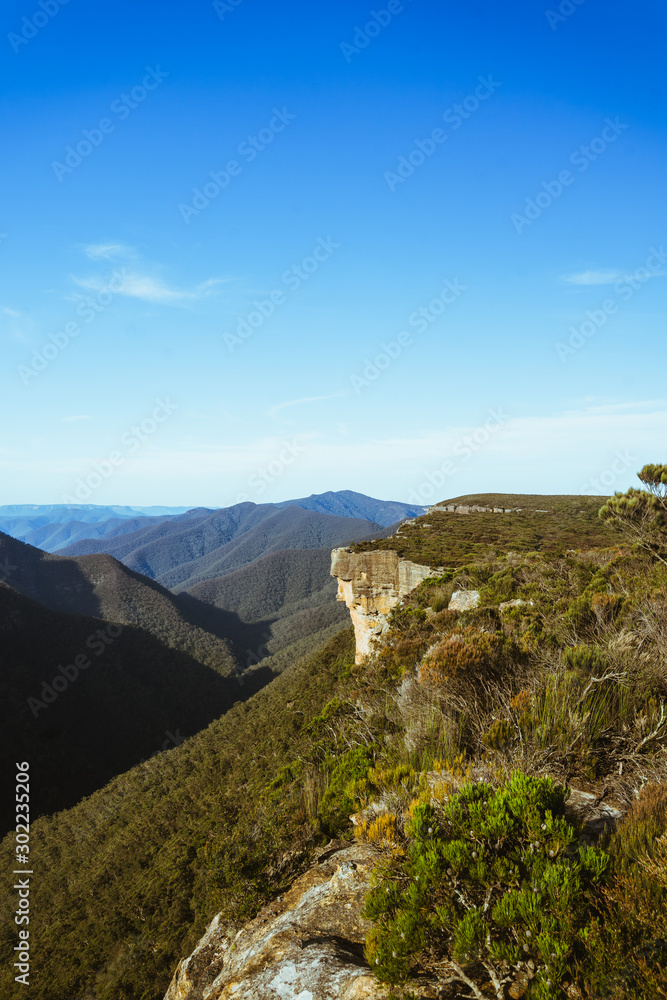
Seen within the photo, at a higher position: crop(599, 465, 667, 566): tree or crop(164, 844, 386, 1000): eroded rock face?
crop(599, 465, 667, 566): tree

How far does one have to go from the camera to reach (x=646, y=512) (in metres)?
12.6

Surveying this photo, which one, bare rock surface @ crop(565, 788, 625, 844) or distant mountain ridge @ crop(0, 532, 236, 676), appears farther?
distant mountain ridge @ crop(0, 532, 236, 676)

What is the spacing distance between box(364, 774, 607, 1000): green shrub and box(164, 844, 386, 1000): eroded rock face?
45 cm

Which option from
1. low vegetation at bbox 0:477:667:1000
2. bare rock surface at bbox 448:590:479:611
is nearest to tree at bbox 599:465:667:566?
low vegetation at bbox 0:477:667:1000

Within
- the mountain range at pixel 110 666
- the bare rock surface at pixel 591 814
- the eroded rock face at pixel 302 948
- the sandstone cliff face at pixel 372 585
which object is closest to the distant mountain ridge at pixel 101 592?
the mountain range at pixel 110 666

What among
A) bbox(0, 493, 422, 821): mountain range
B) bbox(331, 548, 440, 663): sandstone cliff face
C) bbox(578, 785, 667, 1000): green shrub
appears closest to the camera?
bbox(578, 785, 667, 1000): green shrub

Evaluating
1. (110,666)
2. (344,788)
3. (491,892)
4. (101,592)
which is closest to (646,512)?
(344,788)

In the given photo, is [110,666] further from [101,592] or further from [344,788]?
[344,788]

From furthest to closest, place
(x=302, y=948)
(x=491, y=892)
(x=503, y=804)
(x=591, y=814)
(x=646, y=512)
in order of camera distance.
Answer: (x=646, y=512), (x=302, y=948), (x=591, y=814), (x=503, y=804), (x=491, y=892)

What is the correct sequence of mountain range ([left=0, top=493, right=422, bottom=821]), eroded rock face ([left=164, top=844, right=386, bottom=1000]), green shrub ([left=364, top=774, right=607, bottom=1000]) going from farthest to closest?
mountain range ([left=0, top=493, right=422, bottom=821]), eroded rock face ([left=164, top=844, right=386, bottom=1000]), green shrub ([left=364, top=774, right=607, bottom=1000])

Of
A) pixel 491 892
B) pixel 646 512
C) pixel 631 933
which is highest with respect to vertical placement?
pixel 646 512

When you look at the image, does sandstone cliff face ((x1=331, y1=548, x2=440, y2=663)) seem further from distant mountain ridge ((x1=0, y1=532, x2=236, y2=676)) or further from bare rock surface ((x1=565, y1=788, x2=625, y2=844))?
distant mountain ridge ((x1=0, y1=532, x2=236, y2=676))

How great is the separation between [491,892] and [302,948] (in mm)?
1902

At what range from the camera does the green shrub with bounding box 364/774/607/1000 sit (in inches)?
91.7
